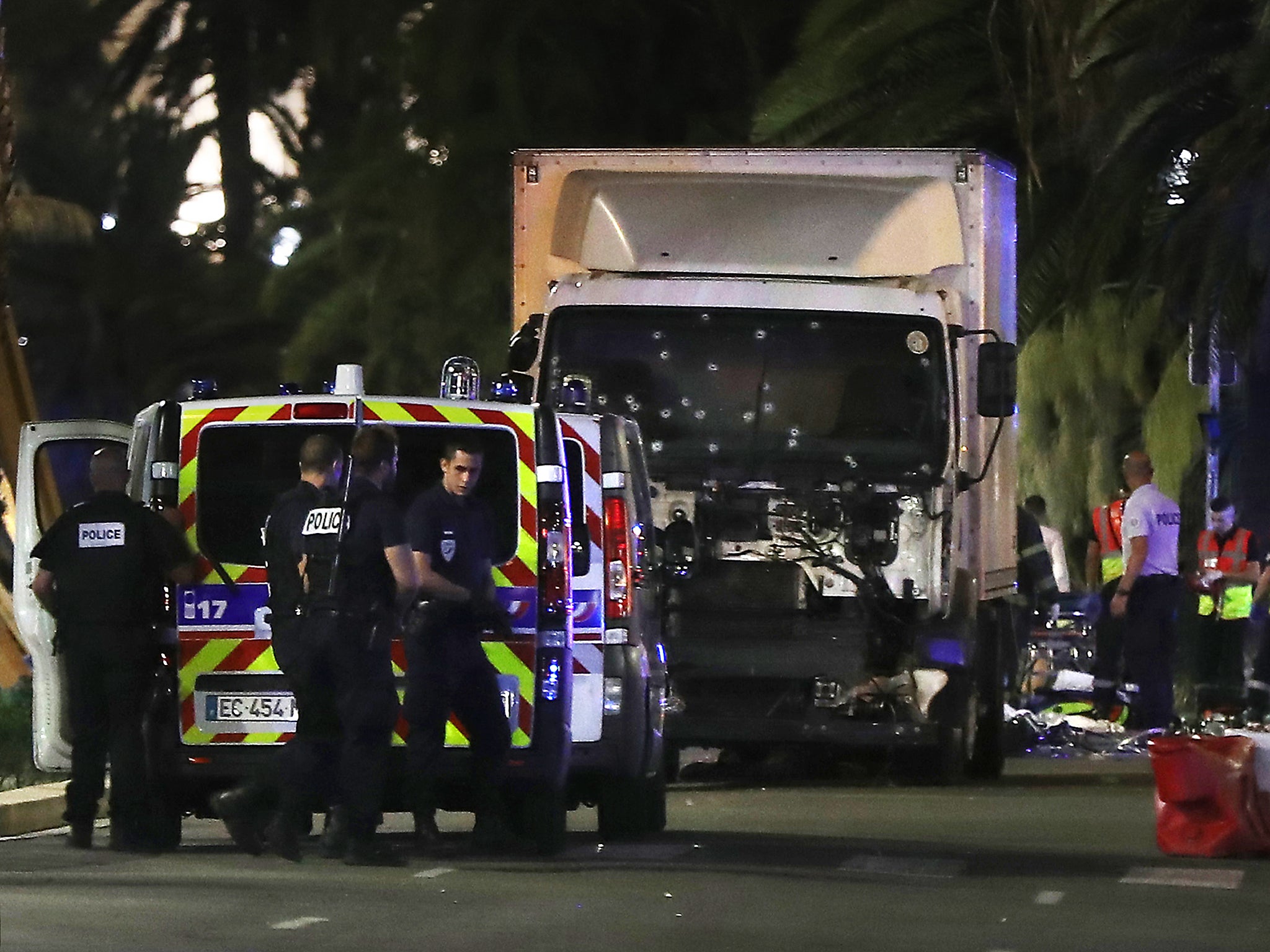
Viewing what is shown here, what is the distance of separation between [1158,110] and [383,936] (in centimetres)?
1183

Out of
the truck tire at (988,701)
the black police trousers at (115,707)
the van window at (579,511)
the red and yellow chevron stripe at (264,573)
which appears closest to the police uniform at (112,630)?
the black police trousers at (115,707)

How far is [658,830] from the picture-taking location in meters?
12.5

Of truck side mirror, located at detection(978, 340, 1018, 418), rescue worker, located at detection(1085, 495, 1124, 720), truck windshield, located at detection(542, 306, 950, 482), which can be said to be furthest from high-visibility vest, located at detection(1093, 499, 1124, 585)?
truck windshield, located at detection(542, 306, 950, 482)

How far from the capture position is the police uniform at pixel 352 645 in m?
10.9

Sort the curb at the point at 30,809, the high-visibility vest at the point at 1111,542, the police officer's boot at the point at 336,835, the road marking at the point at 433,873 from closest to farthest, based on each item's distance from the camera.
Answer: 1. the road marking at the point at 433,873
2. the police officer's boot at the point at 336,835
3. the curb at the point at 30,809
4. the high-visibility vest at the point at 1111,542

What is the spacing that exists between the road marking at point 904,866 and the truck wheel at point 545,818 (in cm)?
106

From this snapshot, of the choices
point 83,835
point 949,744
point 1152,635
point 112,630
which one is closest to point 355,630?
point 112,630

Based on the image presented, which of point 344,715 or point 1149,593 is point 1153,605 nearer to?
point 1149,593

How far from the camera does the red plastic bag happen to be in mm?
11852

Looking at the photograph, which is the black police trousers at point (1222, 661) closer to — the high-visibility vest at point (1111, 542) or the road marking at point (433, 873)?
the high-visibility vest at point (1111, 542)

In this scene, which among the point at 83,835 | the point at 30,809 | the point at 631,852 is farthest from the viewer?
the point at 30,809

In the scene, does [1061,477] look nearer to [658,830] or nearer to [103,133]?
[658,830]

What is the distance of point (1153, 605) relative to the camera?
59.8 ft

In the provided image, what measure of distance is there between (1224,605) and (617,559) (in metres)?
8.21
